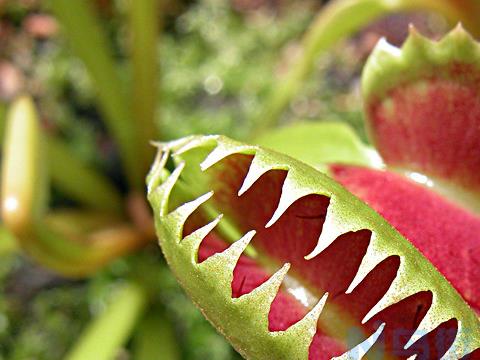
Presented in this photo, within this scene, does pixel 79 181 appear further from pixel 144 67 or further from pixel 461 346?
pixel 461 346

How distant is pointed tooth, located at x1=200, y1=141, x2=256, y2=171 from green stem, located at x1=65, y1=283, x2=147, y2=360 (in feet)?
1.77

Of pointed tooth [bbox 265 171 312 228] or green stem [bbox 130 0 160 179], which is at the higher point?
pointed tooth [bbox 265 171 312 228]

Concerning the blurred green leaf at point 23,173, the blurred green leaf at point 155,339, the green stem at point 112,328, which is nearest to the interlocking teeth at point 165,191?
the blurred green leaf at point 23,173

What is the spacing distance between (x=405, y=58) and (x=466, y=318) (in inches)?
8.1

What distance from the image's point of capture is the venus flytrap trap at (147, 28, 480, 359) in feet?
1.12

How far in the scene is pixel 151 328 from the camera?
110 centimetres

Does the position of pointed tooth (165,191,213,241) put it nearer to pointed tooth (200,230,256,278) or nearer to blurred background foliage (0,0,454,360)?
pointed tooth (200,230,256,278)

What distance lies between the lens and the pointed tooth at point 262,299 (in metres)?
0.34

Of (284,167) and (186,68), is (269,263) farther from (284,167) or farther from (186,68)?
(186,68)

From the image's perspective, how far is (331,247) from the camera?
405 millimetres

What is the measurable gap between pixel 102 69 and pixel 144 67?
10 cm

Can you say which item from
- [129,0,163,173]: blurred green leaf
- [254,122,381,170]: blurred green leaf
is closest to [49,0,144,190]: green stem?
[129,0,163,173]: blurred green leaf

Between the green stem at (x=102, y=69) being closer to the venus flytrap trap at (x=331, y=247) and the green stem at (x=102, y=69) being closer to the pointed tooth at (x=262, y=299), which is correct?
the venus flytrap trap at (x=331, y=247)

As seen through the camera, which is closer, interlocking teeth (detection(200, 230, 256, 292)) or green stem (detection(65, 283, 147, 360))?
interlocking teeth (detection(200, 230, 256, 292))
